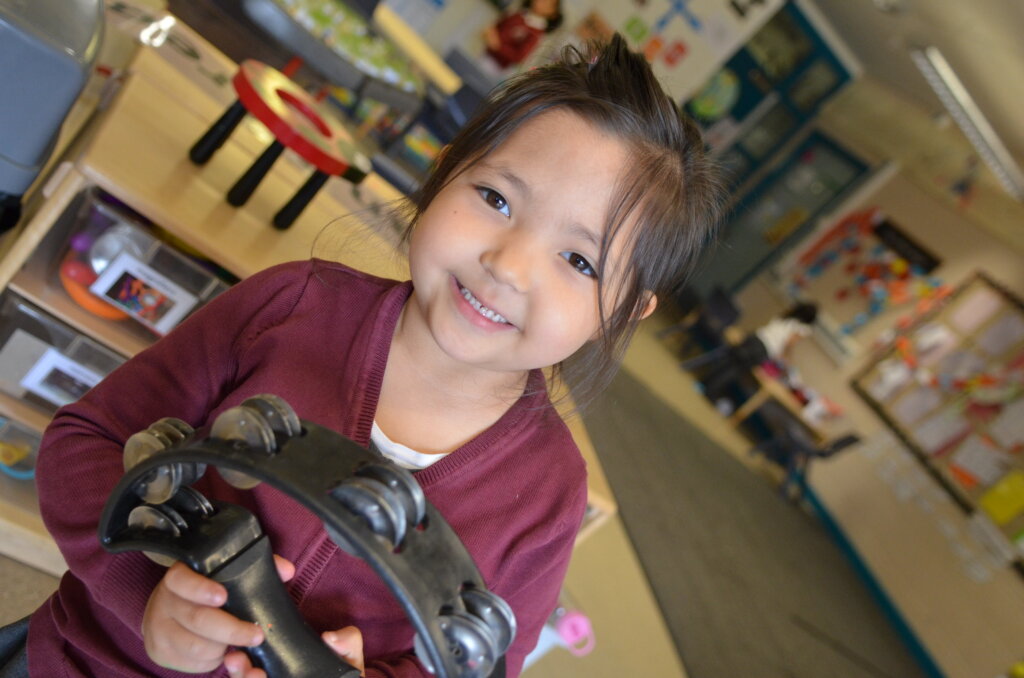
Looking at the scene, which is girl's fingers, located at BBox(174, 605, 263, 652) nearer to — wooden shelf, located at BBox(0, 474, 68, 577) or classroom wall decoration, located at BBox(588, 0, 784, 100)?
wooden shelf, located at BBox(0, 474, 68, 577)

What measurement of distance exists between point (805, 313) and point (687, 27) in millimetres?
2357

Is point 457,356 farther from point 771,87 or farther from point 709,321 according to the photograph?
point 771,87

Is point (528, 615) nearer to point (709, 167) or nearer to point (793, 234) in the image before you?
point (709, 167)

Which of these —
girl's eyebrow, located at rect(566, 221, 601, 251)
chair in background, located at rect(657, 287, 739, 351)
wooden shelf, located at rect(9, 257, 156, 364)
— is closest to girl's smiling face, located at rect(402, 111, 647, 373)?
girl's eyebrow, located at rect(566, 221, 601, 251)

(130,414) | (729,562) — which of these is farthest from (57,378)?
(729,562)

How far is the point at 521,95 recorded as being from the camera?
0.79 metres

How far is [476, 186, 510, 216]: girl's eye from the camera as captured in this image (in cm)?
71

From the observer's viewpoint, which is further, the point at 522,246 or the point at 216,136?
the point at 216,136

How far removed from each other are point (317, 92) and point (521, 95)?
226 cm

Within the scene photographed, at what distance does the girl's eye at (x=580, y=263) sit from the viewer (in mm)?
708

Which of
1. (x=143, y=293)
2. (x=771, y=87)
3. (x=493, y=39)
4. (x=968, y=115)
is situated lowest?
(x=143, y=293)

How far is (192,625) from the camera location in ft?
1.71

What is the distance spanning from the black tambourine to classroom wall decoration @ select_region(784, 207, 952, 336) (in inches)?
208

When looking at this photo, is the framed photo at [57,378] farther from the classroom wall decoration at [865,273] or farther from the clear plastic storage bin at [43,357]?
the classroom wall decoration at [865,273]
